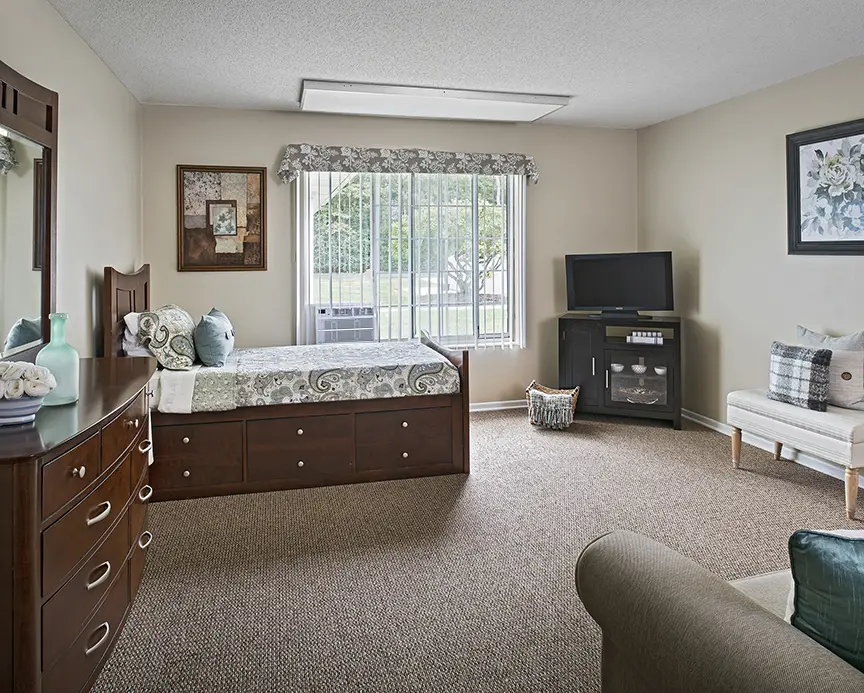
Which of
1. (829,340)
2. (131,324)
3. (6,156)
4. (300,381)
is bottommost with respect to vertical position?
(300,381)

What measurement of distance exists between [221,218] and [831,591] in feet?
15.7

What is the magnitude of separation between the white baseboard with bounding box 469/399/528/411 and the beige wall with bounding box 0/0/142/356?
2.96m

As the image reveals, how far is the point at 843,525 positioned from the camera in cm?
324

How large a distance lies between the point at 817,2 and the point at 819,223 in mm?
1456

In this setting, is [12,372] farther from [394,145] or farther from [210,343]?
[394,145]

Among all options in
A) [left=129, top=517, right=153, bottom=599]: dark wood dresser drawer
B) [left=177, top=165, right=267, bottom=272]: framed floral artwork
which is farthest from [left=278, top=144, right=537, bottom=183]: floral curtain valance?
[left=129, top=517, right=153, bottom=599]: dark wood dresser drawer

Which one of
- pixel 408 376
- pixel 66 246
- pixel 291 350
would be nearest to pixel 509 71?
pixel 408 376

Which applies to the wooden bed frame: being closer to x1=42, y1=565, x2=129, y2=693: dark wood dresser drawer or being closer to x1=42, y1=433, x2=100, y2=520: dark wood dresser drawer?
x1=42, y1=565, x2=129, y2=693: dark wood dresser drawer

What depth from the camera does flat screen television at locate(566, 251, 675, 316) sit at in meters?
5.22

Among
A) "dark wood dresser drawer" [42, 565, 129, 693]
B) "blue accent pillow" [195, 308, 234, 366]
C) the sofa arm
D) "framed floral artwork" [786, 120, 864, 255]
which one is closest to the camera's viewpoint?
the sofa arm

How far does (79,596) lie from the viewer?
180 cm

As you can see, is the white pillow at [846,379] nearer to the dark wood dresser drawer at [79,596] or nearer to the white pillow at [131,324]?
the dark wood dresser drawer at [79,596]

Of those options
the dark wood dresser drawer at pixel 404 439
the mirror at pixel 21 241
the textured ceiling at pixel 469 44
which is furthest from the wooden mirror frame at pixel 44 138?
the dark wood dresser drawer at pixel 404 439

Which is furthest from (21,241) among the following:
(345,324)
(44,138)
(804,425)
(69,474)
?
(804,425)
